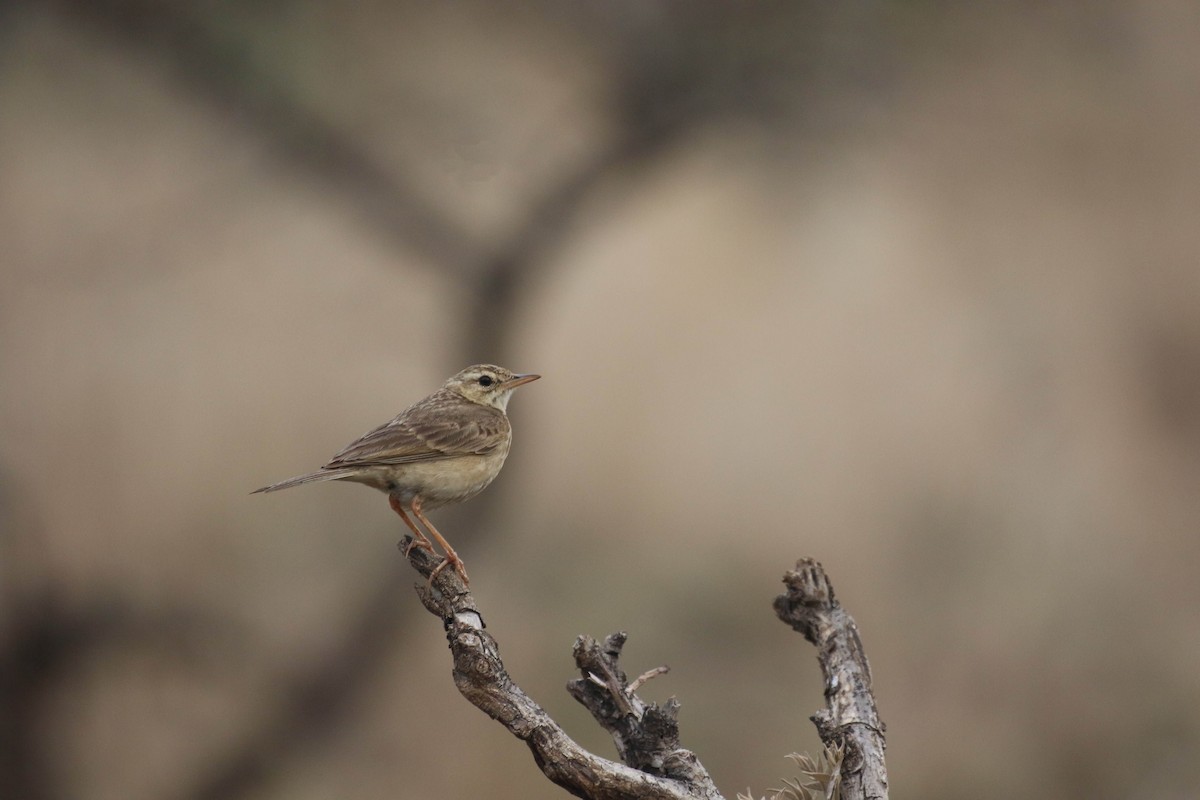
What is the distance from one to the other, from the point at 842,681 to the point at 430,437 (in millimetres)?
848

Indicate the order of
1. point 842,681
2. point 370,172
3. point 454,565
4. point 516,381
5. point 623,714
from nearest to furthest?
point 623,714 → point 454,565 → point 842,681 → point 516,381 → point 370,172

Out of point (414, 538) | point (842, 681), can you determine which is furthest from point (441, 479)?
point (842, 681)

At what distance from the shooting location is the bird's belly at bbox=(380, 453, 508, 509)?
1931mm

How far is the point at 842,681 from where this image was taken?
1.91m

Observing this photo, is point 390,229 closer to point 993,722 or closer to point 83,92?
point 83,92

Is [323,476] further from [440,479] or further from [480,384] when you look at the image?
[480,384]

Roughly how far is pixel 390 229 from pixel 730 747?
8.03ft

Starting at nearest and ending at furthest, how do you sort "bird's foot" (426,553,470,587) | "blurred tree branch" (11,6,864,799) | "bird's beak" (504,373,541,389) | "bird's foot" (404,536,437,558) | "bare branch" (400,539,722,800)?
1. "bare branch" (400,539,722,800)
2. "bird's foot" (426,553,470,587)
3. "bird's foot" (404,536,437,558)
4. "bird's beak" (504,373,541,389)
5. "blurred tree branch" (11,6,864,799)

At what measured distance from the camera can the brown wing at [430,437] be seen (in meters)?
1.91

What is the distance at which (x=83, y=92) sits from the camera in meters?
4.39

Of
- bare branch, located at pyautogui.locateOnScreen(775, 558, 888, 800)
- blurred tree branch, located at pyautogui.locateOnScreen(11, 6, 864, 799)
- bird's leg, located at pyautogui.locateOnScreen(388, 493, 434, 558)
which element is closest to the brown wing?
bird's leg, located at pyautogui.locateOnScreen(388, 493, 434, 558)

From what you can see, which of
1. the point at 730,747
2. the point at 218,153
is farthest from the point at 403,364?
the point at 730,747

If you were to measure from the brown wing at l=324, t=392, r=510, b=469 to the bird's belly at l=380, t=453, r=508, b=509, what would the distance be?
0.02 meters

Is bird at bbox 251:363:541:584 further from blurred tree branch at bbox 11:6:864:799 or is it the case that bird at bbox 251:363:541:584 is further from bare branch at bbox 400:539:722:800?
blurred tree branch at bbox 11:6:864:799
